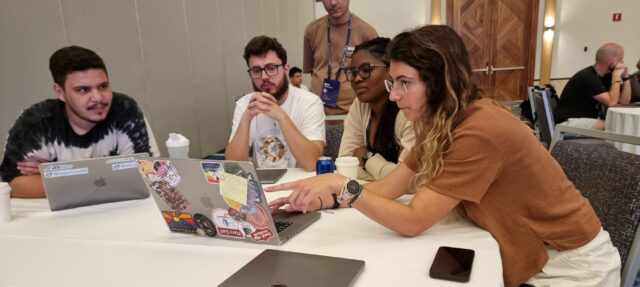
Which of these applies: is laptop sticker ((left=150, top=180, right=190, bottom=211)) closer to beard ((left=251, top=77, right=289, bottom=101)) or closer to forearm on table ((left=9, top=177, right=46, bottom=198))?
forearm on table ((left=9, top=177, right=46, bottom=198))

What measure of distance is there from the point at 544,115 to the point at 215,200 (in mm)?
3525

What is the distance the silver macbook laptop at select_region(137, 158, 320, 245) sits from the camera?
0.98 meters

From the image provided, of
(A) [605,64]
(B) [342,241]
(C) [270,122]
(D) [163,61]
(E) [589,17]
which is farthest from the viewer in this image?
(E) [589,17]

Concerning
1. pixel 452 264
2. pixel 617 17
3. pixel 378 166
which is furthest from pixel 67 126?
pixel 617 17

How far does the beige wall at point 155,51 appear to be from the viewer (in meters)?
2.04

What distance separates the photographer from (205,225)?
3.65ft

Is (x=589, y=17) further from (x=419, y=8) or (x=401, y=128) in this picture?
(x=401, y=128)

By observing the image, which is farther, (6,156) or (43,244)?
(6,156)

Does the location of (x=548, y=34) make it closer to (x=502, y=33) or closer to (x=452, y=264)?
(x=502, y=33)

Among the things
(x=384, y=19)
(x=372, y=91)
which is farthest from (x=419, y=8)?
(x=372, y=91)

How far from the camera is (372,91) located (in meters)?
1.81

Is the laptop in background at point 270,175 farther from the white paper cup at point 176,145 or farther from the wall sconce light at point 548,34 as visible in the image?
the wall sconce light at point 548,34

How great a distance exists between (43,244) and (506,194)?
132cm

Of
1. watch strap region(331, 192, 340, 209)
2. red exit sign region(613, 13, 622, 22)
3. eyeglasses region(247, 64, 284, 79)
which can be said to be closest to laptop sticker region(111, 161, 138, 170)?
watch strap region(331, 192, 340, 209)
